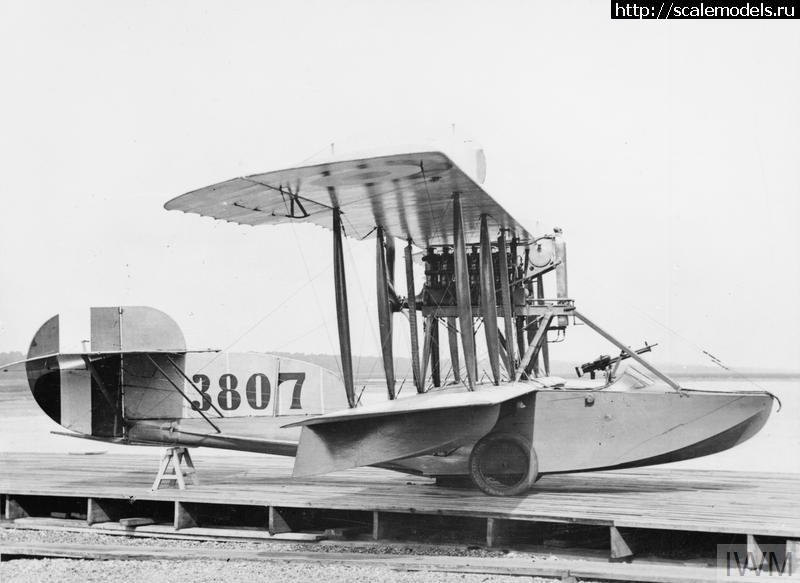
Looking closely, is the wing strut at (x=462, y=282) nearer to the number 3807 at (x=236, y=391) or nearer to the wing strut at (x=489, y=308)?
the wing strut at (x=489, y=308)

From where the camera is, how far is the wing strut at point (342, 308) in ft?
34.0

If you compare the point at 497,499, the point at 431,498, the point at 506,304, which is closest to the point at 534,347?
the point at 506,304

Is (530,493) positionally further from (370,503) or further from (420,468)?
(370,503)

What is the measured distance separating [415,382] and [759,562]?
5.29m

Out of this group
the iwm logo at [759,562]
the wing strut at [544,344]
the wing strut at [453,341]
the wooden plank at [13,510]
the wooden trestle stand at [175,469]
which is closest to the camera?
the iwm logo at [759,562]

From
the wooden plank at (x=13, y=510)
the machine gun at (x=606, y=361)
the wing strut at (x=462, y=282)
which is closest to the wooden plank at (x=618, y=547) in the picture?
the wing strut at (x=462, y=282)

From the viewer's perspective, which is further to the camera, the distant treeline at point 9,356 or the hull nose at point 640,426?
the distant treeline at point 9,356

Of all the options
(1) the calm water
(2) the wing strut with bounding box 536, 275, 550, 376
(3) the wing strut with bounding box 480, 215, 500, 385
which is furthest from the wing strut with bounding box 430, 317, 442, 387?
(1) the calm water

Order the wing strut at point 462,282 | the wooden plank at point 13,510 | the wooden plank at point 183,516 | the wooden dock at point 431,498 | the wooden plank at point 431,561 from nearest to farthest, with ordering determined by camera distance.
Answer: the wooden plank at point 431,561, the wooden dock at point 431,498, the wing strut at point 462,282, the wooden plank at point 183,516, the wooden plank at point 13,510

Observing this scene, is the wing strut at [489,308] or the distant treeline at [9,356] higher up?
the wing strut at [489,308]

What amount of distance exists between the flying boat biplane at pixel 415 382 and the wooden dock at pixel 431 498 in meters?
0.57

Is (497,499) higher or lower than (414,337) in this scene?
lower

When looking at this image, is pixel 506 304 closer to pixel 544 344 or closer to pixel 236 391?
pixel 544 344

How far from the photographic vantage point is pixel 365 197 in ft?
33.9
